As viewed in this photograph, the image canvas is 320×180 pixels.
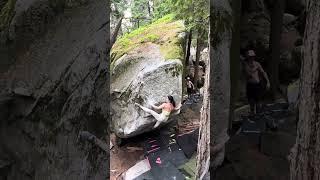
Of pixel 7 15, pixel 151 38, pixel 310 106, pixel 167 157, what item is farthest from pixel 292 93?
pixel 151 38

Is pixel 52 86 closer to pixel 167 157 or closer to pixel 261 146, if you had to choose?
pixel 261 146

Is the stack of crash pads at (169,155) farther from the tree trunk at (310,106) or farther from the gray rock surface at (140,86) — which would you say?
the tree trunk at (310,106)

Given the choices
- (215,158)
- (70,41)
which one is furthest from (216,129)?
(70,41)

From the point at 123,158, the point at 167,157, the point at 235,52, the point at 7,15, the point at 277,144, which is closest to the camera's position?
the point at 7,15

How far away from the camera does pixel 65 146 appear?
2271 mm

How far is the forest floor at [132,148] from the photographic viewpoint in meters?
5.63

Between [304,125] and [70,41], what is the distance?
123cm

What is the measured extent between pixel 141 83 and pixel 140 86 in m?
0.05

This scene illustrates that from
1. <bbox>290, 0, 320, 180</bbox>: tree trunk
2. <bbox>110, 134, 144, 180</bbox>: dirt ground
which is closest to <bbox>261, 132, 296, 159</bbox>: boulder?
<bbox>290, 0, 320, 180</bbox>: tree trunk

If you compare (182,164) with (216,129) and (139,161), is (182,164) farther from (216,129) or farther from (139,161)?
(216,129)

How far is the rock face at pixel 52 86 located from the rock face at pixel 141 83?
3289mm

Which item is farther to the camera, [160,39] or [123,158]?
[160,39]

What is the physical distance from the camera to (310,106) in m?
1.80

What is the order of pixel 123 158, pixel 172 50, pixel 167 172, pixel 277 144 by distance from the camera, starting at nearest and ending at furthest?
1. pixel 277 144
2. pixel 167 172
3. pixel 123 158
4. pixel 172 50
